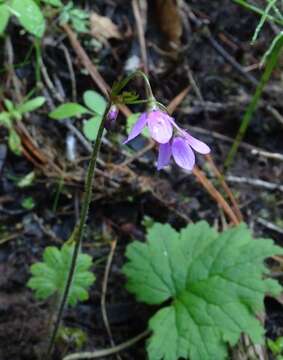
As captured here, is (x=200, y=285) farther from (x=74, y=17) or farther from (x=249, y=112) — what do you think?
(x=74, y=17)

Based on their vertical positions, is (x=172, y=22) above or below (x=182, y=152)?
below

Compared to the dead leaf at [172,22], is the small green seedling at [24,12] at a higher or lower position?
higher

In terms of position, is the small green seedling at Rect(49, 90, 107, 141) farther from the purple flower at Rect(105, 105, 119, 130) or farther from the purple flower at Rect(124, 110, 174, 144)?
the purple flower at Rect(124, 110, 174, 144)

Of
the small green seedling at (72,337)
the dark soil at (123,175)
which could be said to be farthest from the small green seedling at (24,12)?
the small green seedling at (72,337)

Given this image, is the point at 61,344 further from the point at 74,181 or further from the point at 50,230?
the point at 74,181

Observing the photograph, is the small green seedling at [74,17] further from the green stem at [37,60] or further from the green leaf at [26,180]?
the green leaf at [26,180]

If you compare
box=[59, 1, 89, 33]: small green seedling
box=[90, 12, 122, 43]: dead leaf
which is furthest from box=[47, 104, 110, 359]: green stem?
box=[90, 12, 122, 43]: dead leaf

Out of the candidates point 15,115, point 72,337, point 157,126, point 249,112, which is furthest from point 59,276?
point 249,112
